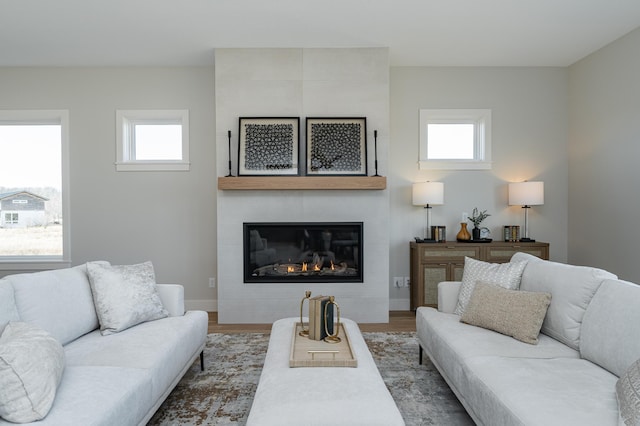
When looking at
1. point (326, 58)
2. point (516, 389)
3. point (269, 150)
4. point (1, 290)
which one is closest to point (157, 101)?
point (269, 150)

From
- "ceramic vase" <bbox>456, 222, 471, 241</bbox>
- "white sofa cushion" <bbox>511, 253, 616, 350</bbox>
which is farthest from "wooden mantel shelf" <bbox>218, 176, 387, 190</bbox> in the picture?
"white sofa cushion" <bbox>511, 253, 616, 350</bbox>

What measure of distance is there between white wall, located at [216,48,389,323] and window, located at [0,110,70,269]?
222cm

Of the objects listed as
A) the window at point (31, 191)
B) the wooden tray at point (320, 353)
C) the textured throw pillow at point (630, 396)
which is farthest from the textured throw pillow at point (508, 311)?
the window at point (31, 191)

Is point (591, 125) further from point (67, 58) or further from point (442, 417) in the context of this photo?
point (67, 58)

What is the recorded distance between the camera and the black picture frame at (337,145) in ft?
12.7

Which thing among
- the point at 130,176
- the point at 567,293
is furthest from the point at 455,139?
the point at 130,176

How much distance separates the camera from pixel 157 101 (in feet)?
Answer: 14.5

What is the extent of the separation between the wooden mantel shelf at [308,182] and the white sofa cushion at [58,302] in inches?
67.2

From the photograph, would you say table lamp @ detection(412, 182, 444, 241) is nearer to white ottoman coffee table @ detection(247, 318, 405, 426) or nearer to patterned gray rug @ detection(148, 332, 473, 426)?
patterned gray rug @ detection(148, 332, 473, 426)

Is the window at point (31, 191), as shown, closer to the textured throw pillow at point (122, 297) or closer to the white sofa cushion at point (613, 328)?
the textured throw pillow at point (122, 297)

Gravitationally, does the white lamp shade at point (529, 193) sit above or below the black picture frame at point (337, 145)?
below

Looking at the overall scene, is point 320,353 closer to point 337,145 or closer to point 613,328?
point 613,328

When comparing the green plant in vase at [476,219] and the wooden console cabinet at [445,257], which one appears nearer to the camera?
the wooden console cabinet at [445,257]

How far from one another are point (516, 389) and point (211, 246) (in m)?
3.59
